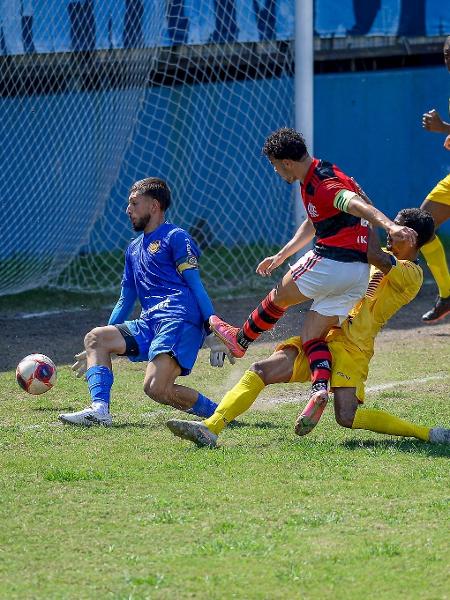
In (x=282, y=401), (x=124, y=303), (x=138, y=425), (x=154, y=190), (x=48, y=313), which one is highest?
(x=154, y=190)

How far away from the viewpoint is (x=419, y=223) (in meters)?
5.96

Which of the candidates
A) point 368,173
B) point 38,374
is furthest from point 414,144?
point 38,374

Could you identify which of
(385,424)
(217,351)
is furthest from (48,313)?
(385,424)

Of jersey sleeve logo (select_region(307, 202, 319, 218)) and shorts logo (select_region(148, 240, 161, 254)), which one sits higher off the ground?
jersey sleeve logo (select_region(307, 202, 319, 218))

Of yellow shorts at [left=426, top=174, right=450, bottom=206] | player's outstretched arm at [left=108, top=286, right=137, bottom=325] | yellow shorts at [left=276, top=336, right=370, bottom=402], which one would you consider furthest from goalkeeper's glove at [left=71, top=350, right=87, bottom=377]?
yellow shorts at [left=426, top=174, right=450, bottom=206]

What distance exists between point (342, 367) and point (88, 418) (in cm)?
139

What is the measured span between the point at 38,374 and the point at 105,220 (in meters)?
5.50

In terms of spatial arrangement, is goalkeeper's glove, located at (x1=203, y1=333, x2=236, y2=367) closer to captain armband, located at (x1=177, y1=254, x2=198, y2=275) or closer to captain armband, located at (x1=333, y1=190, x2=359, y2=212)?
captain armband, located at (x1=177, y1=254, x2=198, y2=275)

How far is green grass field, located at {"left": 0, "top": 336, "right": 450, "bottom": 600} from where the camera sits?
3723 millimetres

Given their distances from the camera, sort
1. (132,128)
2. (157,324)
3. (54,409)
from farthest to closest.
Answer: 1. (132,128)
2. (54,409)
3. (157,324)

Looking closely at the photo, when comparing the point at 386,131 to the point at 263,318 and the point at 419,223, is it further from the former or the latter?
the point at 263,318

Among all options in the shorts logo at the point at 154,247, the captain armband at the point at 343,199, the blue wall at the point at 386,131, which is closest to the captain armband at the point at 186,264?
the shorts logo at the point at 154,247

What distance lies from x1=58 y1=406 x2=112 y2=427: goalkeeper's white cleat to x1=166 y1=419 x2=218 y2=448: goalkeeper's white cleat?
71cm

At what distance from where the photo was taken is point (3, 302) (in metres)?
10.5
